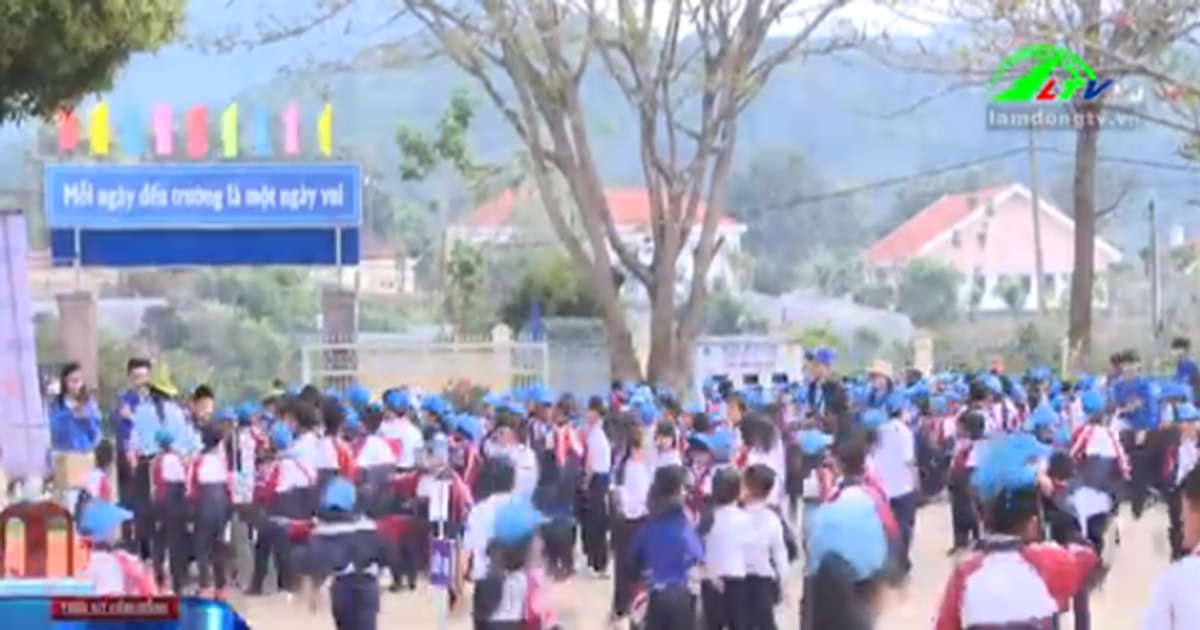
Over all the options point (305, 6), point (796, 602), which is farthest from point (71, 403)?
point (305, 6)

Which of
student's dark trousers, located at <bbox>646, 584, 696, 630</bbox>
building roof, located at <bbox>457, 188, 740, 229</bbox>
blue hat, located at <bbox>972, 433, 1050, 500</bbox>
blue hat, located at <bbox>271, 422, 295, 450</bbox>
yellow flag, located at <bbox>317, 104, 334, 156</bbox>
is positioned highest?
building roof, located at <bbox>457, 188, 740, 229</bbox>

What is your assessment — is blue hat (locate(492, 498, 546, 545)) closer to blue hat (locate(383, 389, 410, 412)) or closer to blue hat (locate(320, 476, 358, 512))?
blue hat (locate(320, 476, 358, 512))

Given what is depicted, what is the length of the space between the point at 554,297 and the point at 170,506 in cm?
2344

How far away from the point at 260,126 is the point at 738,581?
69.9 ft

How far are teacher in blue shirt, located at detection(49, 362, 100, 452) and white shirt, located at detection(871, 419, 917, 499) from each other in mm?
6440

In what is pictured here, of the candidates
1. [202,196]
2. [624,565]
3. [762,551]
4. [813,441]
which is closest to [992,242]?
[202,196]

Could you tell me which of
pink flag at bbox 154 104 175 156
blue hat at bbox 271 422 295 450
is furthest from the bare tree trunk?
blue hat at bbox 271 422 295 450

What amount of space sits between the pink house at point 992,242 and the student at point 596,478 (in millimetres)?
63488

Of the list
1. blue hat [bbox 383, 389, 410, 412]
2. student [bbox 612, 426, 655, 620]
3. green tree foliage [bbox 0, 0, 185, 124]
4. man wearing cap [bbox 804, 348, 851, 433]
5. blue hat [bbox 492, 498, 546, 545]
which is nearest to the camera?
blue hat [bbox 492, 498, 546, 545]

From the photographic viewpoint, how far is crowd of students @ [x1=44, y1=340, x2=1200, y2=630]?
12047 mm

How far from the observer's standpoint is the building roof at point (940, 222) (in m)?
90.9

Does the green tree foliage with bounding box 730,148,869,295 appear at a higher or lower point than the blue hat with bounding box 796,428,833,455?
higher

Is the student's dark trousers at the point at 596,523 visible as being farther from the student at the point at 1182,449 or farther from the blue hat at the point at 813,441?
the student at the point at 1182,449

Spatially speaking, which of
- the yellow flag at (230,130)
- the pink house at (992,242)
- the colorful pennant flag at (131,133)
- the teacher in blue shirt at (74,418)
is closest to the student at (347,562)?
the teacher in blue shirt at (74,418)
